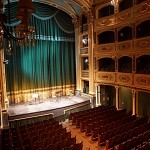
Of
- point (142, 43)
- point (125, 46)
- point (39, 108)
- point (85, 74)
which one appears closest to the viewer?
point (142, 43)

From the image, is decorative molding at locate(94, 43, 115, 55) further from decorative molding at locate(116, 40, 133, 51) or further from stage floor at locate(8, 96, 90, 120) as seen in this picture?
stage floor at locate(8, 96, 90, 120)

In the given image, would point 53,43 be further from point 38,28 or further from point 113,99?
point 113,99

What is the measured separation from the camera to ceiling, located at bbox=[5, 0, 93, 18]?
609 inches

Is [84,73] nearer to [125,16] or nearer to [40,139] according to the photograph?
[125,16]

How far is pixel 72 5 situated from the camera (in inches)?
650

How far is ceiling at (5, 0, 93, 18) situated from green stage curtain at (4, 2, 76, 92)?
0.64 meters

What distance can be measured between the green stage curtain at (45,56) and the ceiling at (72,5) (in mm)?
641

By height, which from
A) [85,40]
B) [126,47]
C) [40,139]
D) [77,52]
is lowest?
[40,139]

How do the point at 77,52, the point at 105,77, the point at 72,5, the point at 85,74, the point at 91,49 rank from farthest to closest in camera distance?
1. the point at 77,52
2. the point at 85,74
3. the point at 72,5
4. the point at 91,49
5. the point at 105,77

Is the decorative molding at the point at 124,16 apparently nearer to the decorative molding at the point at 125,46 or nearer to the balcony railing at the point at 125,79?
the decorative molding at the point at 125,46

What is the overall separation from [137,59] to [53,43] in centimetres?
801

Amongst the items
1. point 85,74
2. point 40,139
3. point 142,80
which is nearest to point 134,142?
point 40,139

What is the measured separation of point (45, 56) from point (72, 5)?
16.8ft

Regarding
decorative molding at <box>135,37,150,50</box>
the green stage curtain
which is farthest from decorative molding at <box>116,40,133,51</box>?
the green stage curtain
